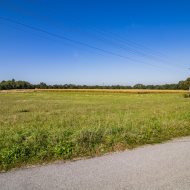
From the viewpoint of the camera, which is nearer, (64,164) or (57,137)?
(64,164)

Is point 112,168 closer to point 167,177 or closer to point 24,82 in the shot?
point 167,177

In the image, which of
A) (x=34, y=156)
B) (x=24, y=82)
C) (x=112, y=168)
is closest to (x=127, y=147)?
(x=112, y=168)

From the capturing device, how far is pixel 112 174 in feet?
19.2

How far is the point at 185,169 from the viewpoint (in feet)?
20.1

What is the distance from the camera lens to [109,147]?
8281 millimetres

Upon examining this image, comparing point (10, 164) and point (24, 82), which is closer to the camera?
point (10, 164)

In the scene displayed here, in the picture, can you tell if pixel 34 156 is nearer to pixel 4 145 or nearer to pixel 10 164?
pixel 10 164

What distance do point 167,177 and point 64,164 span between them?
2.40 m

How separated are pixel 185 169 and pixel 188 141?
350 centimetres

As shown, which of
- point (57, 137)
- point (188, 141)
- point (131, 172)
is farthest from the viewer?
point (188, 141)

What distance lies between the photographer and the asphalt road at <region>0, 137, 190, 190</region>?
205 inches

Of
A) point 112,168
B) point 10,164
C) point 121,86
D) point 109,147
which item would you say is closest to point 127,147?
point 109,147

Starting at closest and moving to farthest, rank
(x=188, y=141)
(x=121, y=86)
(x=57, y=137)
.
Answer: (x=57, y=137) → (x=188, y=141) → (x=121, y=86)

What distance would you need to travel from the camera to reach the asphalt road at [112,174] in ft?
17.1
